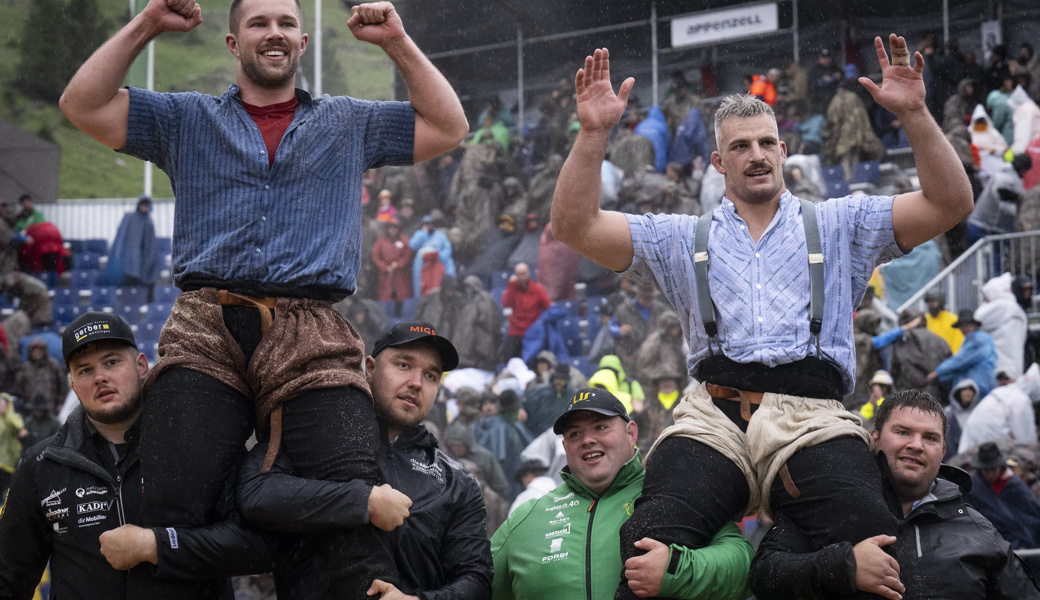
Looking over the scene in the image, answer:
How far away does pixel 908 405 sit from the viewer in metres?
3.72

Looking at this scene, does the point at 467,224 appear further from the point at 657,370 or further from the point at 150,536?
the point at 150,536

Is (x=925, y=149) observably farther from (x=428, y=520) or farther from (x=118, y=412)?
(x=118, y=412)

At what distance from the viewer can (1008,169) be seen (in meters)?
10.3

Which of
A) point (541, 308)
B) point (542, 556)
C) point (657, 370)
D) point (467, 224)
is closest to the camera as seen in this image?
point (542, 556)

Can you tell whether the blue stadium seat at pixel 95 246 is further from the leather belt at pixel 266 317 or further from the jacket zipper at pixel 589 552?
the leather belt at pixel 266 317

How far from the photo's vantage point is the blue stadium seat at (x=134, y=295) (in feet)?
49.5

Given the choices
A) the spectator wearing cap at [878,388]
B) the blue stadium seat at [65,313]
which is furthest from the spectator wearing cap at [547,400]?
the blue stadium seat at [65,313]

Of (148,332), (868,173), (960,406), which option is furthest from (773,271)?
(148,332)

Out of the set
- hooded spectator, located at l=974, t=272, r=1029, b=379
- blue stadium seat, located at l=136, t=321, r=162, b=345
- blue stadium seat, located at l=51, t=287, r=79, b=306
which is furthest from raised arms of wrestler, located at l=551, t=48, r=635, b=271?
blue stadium seat, located at l=51, t=287, r=79, b=306

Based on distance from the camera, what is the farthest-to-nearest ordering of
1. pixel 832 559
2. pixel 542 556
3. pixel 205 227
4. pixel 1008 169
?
pixel 1008 169 → pixel 542 556 → pixel 205 227 → pixel 832 559

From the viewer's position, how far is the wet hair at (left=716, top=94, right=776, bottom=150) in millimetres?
3213

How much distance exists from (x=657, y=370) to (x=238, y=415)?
22.5 ft

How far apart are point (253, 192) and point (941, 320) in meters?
7.79

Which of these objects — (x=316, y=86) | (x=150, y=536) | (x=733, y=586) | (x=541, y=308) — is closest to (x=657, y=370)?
(x=541, y=308)
